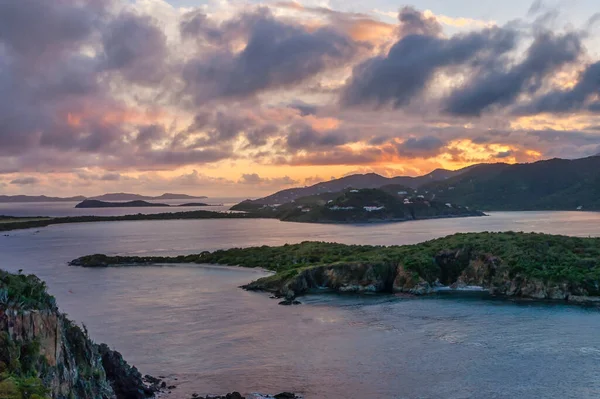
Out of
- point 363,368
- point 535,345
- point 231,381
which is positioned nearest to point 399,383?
point 363,368

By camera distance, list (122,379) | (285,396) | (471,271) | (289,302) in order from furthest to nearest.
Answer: (471,271)
(289,302)
(285,396)
(122,379)

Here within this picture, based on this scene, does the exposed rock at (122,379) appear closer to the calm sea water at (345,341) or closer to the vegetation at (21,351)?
the calm sea water at (345,341)

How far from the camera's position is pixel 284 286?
230 ft

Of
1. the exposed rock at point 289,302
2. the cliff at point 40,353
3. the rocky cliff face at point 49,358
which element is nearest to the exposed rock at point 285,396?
the cliff at point 40,353

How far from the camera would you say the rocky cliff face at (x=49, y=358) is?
21953mm

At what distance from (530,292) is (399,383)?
1364 inches

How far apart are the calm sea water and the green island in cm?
445

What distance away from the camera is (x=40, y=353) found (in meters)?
24.0

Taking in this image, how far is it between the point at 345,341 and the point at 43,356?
27.3 metres

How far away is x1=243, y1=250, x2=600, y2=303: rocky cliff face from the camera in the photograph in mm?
67312

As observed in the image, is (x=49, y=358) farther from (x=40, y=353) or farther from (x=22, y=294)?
(x=22, y=294)

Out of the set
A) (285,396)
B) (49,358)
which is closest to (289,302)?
(285,396)

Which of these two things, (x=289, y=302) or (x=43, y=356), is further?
(x=289, y=302)

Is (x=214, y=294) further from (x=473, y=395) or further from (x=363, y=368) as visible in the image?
(x=473, y=395)
